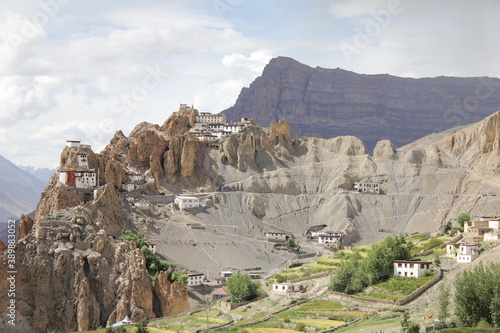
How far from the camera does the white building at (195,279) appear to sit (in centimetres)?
11094

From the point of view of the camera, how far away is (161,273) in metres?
106

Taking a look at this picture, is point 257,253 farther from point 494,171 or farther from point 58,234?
point 494,171

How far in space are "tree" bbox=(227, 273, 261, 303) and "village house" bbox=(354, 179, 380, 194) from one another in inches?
3032

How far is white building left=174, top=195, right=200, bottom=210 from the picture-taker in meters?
144

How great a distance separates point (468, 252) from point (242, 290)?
2642cm

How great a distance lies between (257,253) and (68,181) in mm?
34274

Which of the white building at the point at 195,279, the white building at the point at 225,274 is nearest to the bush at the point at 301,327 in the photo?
the white building at the point at 195,279

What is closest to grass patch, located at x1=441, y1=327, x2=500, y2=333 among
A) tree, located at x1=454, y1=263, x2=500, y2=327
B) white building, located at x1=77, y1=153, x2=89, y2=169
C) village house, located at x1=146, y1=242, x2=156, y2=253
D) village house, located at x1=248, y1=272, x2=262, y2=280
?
tree, located at x1=454, y1=263, x2=500, y2=327

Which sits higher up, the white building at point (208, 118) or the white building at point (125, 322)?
the white building at point (208, 118)

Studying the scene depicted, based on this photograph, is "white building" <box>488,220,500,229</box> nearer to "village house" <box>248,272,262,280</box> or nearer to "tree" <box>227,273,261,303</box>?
"tree" <box>227,273,261,303</box>

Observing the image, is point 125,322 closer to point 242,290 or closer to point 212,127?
point 242,290

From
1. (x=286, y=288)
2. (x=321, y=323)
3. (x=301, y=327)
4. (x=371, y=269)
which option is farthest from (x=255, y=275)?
(x=301, y=327)

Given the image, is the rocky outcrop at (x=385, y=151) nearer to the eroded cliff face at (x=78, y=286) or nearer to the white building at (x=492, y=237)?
the eroded cliff face at (x=78, y=286)

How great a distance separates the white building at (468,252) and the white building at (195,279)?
42178 mm
